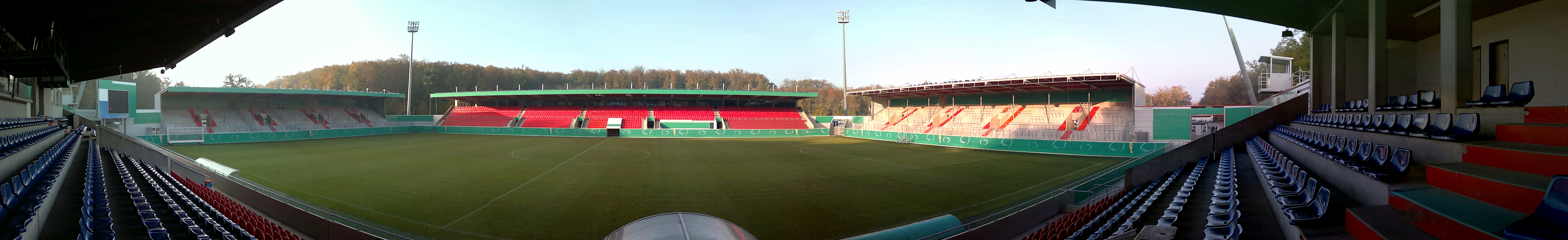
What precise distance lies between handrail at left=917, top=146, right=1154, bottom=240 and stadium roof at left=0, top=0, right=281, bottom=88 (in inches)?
421

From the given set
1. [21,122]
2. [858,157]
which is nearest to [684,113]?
[858,157]

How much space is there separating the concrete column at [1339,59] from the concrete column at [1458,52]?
17.9 feet

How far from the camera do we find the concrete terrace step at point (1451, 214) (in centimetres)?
291

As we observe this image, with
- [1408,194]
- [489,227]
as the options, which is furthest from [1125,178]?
[489,227]

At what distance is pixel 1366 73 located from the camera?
1389 cm

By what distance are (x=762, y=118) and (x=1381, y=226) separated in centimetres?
4162

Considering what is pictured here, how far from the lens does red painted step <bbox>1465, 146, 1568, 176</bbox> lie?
12.0 ft

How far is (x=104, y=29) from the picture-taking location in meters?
8.80

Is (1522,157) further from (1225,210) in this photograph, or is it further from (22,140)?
(22,140)

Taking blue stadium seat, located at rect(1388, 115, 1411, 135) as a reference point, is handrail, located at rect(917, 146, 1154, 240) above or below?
below

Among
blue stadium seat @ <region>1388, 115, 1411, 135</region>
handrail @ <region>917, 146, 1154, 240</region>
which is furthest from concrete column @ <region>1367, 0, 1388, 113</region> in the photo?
blue stadium seat @ <region>1388, 115, 1411, 135</region>

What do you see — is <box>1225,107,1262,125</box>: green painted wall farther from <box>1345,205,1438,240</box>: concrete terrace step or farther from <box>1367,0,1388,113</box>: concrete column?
<box>1345,205,1438,240</box>: concrete terrace step

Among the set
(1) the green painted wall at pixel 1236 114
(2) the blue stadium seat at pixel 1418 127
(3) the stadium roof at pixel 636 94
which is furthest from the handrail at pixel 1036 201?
(3) the stadium roof at pixel 636 94

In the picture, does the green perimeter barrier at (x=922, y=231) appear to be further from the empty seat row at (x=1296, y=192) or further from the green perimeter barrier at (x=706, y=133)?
the green perimeter barrier at (x=706, y=133)
